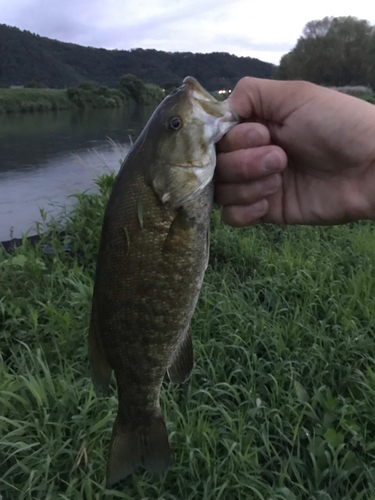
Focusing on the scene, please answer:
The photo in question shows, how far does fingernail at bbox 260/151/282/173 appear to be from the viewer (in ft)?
5.19

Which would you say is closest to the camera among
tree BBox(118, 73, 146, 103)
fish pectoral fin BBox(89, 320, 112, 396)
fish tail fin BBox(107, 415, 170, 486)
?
fish pectoral fin BBox(89, 320, 112, 396)

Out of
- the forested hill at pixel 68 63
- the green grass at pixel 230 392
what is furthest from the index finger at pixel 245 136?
the forested hill at pixel 68 63

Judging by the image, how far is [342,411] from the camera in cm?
224

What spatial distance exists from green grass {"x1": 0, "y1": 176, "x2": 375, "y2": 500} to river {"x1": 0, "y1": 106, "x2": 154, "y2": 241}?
1809mm

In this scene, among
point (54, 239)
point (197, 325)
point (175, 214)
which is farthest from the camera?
point (54, 239)

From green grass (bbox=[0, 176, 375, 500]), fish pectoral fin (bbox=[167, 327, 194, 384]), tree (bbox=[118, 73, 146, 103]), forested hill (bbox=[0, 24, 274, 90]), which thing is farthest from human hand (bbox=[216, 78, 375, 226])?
tree (bbox=[118, 73, 146, 103])

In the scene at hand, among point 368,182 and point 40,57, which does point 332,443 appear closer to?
point 368,182

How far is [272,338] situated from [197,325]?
0.62 meters

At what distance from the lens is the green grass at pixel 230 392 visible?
197 centimetres

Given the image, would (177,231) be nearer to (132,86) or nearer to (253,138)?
(253,138)

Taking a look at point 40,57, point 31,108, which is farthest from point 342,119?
point 40,57

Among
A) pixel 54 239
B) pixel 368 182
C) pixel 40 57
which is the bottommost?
pixel 54 239

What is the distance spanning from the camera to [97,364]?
149 cm

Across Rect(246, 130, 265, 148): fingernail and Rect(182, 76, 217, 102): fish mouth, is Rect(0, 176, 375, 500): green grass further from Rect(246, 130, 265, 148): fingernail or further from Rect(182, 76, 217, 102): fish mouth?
Rect(182, 76, 217, 102): fish mouth
